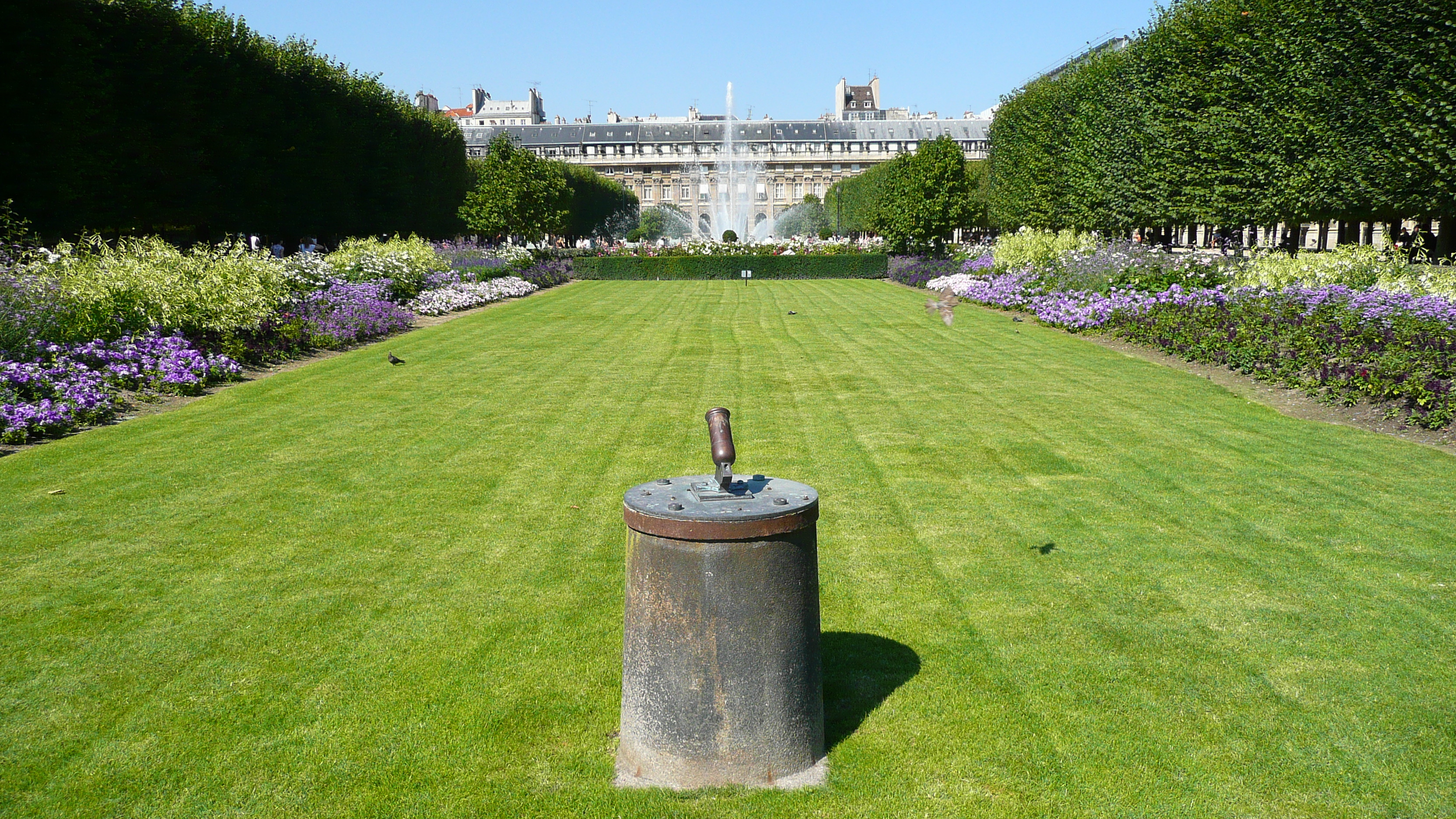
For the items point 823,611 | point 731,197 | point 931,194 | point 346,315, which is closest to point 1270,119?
point 346,315

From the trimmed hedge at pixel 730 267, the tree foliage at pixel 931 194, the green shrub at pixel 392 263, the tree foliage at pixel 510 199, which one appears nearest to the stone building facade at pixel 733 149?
the trimmed hedge at pixel 730 267

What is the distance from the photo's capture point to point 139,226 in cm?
2008

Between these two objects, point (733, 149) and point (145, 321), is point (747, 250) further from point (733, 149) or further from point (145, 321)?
point (733, 149)

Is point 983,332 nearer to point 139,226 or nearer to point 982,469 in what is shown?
point 982,469

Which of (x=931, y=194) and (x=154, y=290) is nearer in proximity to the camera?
(x=154, y=290)

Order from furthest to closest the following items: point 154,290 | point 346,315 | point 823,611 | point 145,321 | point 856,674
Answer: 1. point 346,315
2. point 154,290
3. point 145,321
4. point 823,611
5. point 856,674

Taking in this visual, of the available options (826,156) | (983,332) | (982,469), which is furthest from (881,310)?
Result: (826,156)

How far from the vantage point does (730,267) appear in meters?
41.9

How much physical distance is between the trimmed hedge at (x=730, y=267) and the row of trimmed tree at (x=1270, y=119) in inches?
505

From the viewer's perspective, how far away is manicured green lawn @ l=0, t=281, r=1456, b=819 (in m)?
3.57

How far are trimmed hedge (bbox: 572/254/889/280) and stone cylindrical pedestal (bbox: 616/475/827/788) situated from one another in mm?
38092

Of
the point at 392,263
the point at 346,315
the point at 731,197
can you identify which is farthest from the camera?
the point at 731,197

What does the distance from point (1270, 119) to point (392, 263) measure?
17.8m

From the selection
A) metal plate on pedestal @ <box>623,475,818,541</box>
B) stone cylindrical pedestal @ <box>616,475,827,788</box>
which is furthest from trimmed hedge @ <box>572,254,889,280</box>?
stone cylindrical pedestal @ <box>616,475,827,788</box>
